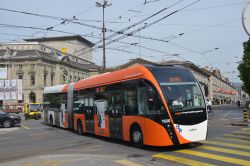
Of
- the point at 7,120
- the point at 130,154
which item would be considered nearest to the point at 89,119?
the point at 130,154

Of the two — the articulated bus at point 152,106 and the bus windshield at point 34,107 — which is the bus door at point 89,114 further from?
the bus windshield at point 34,107

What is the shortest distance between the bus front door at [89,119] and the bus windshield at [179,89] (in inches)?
232

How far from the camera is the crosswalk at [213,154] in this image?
32.6 feet

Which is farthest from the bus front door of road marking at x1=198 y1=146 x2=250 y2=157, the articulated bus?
road marking at x1=198 y1=146 x2=250 y2=157

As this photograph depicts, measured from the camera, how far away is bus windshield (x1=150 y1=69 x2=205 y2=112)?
12.2m

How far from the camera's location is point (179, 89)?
12.5 metres

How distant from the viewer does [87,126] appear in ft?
60.5

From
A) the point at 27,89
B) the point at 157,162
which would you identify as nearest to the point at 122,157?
the point at 157,162

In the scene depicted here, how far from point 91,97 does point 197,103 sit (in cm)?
668

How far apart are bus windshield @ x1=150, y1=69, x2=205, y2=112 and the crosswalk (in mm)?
1428

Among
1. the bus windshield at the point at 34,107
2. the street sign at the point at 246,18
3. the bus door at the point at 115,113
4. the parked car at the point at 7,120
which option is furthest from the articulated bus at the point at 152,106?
the bus windshield at the point at 34,107

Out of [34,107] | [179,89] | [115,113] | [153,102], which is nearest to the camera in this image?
[153,102]

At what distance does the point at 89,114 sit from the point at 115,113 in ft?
11.5

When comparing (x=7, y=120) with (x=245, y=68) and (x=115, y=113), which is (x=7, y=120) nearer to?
(x=115, y=113)
